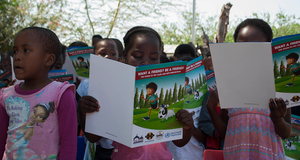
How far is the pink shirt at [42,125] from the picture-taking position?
1290 mm

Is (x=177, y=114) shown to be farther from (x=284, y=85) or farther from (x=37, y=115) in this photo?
(x=37, y=115)

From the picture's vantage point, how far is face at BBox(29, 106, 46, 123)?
51.2 inches

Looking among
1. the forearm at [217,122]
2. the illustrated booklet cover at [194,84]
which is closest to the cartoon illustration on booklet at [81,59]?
the illustrated booklet cover at [194,84]

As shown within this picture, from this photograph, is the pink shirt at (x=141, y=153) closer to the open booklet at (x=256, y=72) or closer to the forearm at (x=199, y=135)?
the open booklet at (x=256, y=72)

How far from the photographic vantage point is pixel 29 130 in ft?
4.26

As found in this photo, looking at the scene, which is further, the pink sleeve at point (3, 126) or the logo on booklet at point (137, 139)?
the pink sleeve at point (3, 126)

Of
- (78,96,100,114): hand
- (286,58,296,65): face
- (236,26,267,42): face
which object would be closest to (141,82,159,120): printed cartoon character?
(78,96,100,114): hand

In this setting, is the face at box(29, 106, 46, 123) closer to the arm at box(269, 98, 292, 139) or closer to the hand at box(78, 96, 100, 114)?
the hand at box(78, 96, 100, 114)

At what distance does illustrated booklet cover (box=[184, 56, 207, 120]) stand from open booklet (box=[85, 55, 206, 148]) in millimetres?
731

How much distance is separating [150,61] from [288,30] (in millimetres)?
24798

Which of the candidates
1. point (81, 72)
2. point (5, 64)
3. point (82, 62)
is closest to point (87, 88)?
point (81, 72)

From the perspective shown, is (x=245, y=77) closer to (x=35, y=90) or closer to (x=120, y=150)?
(x=120, y=150)

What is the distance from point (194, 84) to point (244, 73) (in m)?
0.78

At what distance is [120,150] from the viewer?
147 centimetres
